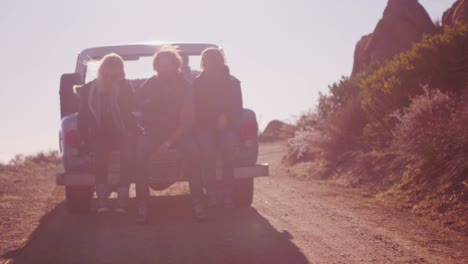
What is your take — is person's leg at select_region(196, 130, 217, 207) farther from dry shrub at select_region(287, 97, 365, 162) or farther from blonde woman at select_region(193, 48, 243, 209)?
dry shrub at select_region(287, 97, 365, 162)

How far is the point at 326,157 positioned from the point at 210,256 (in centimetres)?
926

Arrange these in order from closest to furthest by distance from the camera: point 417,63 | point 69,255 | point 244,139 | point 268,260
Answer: point 268,260
point 69,255
point 244,139
point 417,63

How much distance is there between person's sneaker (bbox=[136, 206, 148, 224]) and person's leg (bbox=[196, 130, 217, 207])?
2.62 feet

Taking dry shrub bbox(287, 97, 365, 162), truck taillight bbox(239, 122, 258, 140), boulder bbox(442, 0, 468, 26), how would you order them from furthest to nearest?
boulder bbox(442, 0, 468, 26) < dry shrub bbox(287, 97, 365, 162) < truck taillight bbox(239, 122, 258, 140)

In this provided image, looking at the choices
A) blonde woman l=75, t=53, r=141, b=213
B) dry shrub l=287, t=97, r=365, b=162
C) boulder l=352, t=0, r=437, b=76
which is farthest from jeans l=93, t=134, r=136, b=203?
boulder l=352, t=0, r=437, b=76

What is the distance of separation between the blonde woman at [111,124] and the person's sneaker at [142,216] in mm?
172

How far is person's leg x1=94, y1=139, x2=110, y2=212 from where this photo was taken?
812cm

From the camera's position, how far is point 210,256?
20.0 ft

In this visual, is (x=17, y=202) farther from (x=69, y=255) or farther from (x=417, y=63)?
(x=417, y=63)

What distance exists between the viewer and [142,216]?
794 centimetres

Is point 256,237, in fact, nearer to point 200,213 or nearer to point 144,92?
point 200,213

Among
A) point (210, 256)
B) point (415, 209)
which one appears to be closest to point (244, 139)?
point (415, 209)

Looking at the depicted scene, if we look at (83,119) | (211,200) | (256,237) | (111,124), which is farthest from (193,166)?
(256,237)

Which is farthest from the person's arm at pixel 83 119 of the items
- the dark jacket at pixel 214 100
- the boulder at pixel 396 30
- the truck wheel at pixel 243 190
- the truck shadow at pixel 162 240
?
the boulder at pixel 396 30
